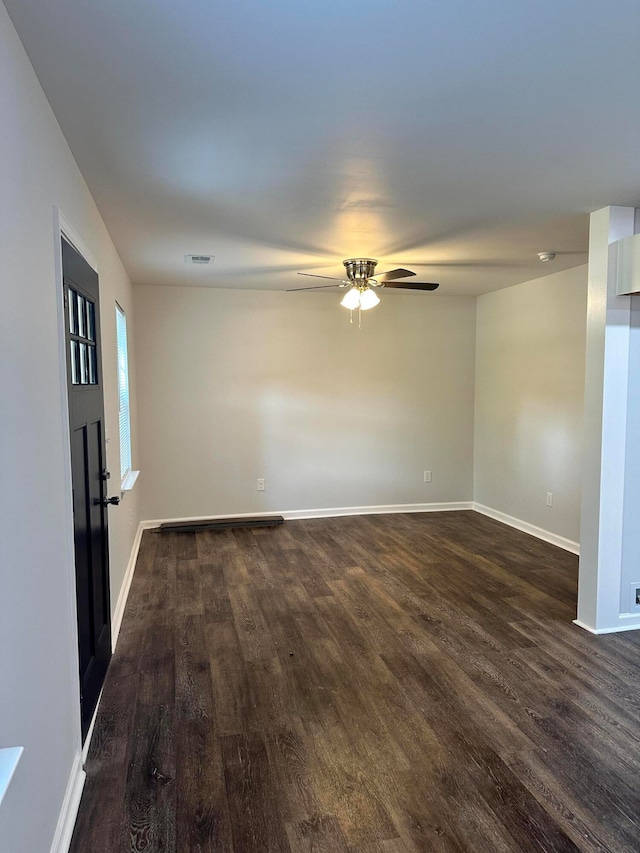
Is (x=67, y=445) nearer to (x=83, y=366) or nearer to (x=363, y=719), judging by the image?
(x=83, y=366)

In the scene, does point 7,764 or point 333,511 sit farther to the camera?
point 333,511

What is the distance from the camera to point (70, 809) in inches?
70.4

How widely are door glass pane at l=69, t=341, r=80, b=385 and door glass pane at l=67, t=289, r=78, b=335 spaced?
0.18 feet

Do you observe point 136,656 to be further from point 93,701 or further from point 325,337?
point 325,337

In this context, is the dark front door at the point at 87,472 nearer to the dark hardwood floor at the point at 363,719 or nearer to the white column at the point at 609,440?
the dark hardwood floor at the point at 363,719

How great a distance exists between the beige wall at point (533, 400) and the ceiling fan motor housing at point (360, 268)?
1.82m

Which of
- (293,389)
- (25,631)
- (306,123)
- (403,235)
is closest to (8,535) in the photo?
(25,631)

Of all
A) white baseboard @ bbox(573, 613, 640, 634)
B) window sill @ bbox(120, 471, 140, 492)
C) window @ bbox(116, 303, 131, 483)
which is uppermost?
window @ bbox(116, 303, 131, 483)

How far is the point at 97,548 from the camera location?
2623mm

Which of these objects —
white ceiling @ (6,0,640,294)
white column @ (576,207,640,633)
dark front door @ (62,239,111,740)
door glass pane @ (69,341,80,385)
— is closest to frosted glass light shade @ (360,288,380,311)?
white ceiling @ (6,0,640,294)

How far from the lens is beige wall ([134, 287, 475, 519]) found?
17.8 ft

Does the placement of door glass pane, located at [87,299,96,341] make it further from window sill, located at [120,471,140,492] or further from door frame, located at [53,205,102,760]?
window sill, located at [120,471,140,492]

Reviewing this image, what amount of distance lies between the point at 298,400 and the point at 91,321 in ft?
10.9

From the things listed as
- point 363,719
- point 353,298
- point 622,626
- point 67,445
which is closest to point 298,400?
point 353,298
